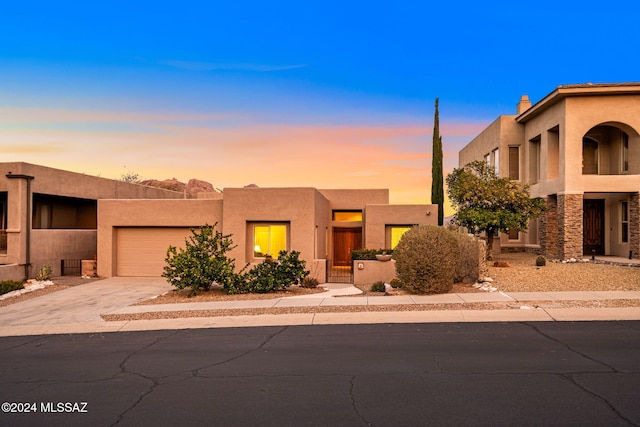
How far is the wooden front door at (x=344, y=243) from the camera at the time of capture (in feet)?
96.1

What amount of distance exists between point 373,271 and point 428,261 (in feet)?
14.6

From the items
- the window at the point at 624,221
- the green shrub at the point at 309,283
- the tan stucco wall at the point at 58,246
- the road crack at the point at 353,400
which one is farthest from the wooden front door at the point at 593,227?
the tan stucco wall at the point at 58,246

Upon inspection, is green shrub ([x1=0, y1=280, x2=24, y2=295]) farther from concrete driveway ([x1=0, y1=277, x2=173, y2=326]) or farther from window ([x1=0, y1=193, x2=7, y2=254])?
window ([x1=0, y1=193, x2=7, y2=254])

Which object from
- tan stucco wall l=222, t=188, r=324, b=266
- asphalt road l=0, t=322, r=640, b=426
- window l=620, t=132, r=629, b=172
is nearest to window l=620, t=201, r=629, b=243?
window l=620, t=132, r=629, b=172

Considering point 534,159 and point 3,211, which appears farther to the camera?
point 534,159

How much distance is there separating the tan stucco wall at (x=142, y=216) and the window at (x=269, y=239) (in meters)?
2.19

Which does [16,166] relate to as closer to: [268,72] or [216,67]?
[216,67]

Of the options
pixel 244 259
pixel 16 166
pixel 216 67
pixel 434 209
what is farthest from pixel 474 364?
pixel 216 67

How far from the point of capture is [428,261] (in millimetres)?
14430

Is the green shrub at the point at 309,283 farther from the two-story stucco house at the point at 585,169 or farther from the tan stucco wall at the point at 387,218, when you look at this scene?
the two-story stucco house at the point at 585,169

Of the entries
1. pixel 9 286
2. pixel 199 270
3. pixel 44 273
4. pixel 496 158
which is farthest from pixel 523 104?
pixel 9 286

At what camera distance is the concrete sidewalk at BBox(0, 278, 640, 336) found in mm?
11398

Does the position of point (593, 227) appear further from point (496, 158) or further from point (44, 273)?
point (44, 273)

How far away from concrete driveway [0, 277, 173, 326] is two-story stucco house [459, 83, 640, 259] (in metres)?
19.0
